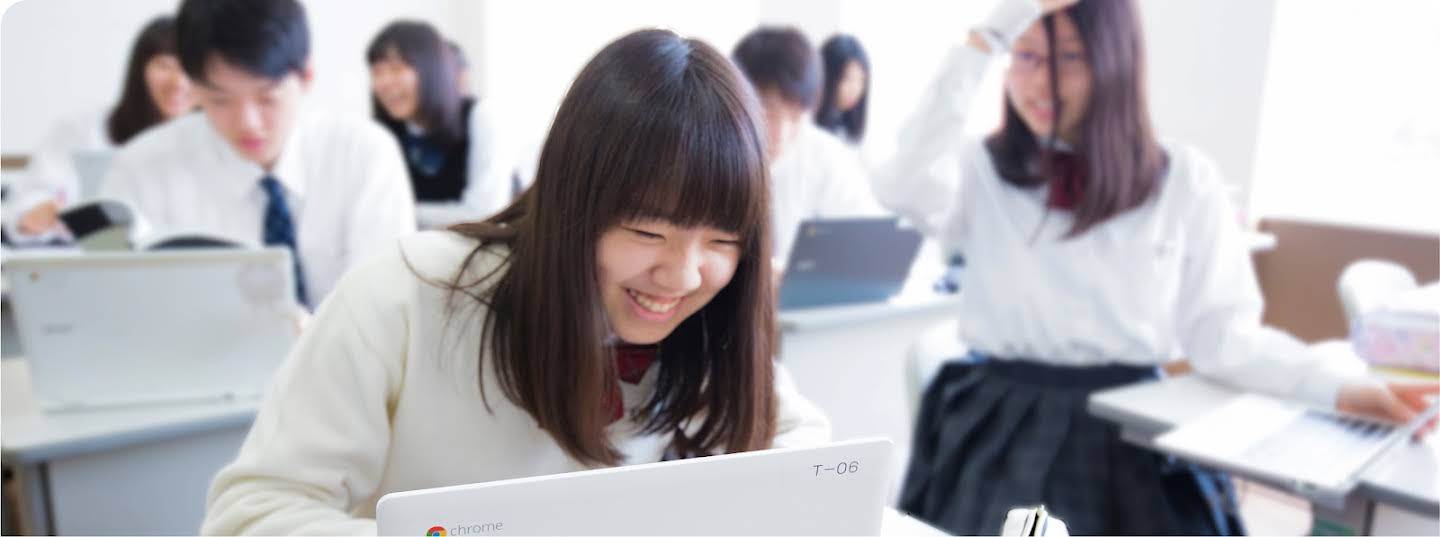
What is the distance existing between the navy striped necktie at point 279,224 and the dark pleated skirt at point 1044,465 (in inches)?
53.3

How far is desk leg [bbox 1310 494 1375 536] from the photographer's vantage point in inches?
50.1

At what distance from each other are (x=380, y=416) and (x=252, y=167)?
4.53 ft

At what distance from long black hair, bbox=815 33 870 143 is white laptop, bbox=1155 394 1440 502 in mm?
2337

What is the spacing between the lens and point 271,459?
82 cm

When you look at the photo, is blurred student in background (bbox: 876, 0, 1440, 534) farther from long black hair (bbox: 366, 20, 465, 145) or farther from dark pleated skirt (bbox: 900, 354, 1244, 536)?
long black hair (bbox: 366, 20, 465, 145)

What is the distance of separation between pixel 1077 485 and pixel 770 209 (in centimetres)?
101

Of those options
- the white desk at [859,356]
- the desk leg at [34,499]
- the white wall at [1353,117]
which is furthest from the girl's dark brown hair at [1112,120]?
the white wall at [1353,117]

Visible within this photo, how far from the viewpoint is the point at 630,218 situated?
0.80 m

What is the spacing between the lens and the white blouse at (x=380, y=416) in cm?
82

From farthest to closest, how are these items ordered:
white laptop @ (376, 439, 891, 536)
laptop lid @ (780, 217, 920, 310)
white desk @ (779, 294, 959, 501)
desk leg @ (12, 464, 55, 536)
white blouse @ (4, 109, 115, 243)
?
1. white blouse @ (4, 109, 115, 243)
2. white desk @ (779, 294, 959, 501)
3. laptop lid @ (780, 217, 920, 310)
4. desk leg @ (12, 464, 55, 536)
5. white laptop @ (376, 439, 891, 536)

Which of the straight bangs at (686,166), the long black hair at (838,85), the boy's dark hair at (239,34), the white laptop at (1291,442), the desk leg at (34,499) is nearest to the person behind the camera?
the straight bangs at (686,166)

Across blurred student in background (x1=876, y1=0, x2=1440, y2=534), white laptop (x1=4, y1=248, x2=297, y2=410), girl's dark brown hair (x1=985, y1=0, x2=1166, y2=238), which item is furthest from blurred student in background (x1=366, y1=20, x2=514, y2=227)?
girl's dark brown hair (x1=985, y1=0, x2=1166, y2=238)

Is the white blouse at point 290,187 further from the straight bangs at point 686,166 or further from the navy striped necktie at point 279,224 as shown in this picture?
the straight bangs at point 686,166

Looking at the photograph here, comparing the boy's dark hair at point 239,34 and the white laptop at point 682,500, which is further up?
the boy's dark hair at point 239,34
